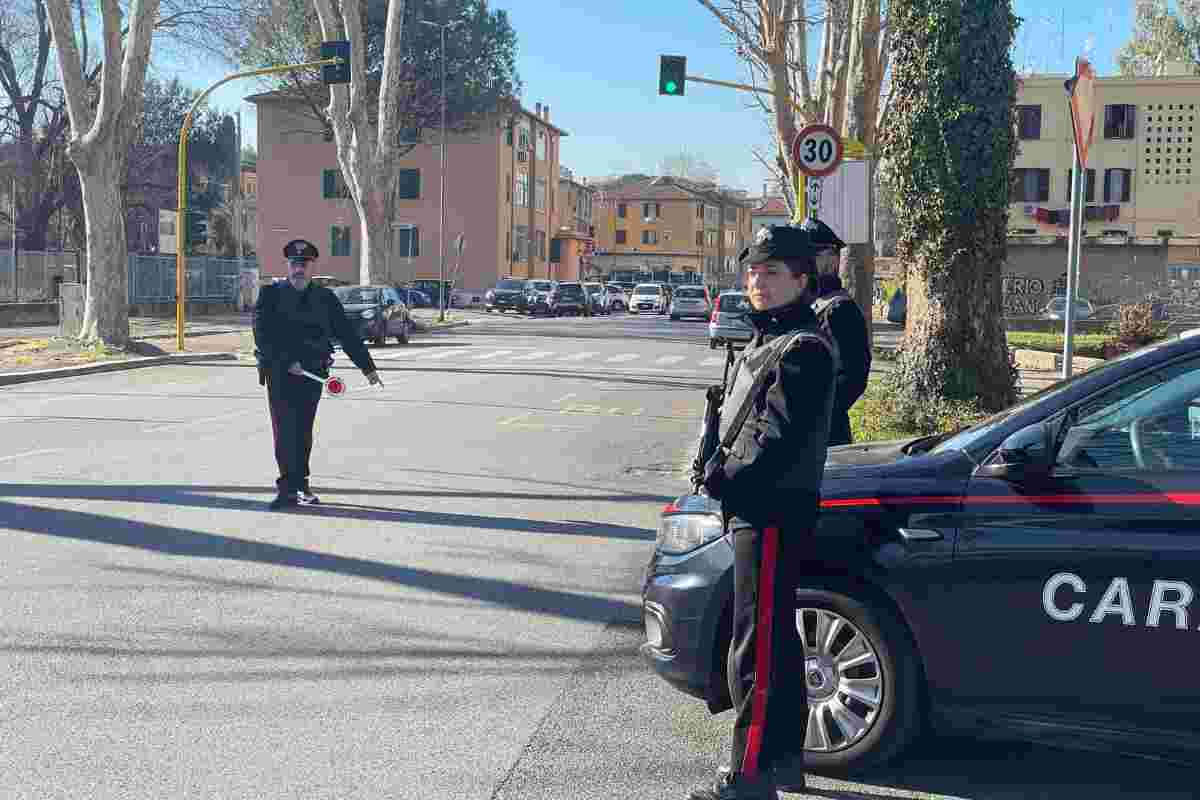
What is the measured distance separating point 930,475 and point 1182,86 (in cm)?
6209

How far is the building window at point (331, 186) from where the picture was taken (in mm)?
69938

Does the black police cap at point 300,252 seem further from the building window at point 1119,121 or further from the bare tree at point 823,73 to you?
the building window at point 1119,121

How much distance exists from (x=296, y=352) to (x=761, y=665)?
612 cm

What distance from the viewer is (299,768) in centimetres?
441

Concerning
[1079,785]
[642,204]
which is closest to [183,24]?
[1079,785]

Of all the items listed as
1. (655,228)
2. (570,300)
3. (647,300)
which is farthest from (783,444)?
(655,228)

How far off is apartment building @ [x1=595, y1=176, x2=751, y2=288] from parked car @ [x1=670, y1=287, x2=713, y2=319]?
67.2m

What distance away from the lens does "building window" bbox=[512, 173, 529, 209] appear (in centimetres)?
7639

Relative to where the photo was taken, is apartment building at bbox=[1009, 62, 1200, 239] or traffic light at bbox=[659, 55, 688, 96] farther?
apartment building at bbox=[1009, 62, 1200, 239]

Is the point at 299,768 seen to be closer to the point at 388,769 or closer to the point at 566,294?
the point at 388,769

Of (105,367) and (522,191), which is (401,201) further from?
(105,367)

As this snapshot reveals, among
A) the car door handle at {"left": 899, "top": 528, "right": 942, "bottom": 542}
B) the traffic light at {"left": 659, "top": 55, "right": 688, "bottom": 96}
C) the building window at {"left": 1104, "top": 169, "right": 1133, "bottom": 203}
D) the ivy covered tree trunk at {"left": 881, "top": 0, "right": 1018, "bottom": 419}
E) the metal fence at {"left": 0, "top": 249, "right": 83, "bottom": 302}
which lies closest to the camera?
the car door handle at {"left": 899, "top": 528, "right": 942, "bottom": 542}

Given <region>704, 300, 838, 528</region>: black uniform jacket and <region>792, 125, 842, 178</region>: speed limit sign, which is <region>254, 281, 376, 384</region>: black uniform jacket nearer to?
<region>792, 125, 842, 178</region>: speed limit sign

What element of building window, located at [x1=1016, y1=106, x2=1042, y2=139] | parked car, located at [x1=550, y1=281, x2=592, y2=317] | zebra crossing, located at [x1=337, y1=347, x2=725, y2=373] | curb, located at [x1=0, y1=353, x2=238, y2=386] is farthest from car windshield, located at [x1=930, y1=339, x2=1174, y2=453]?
building window, located at [x1=1016, y1=106, x2=1042, y2=139]
